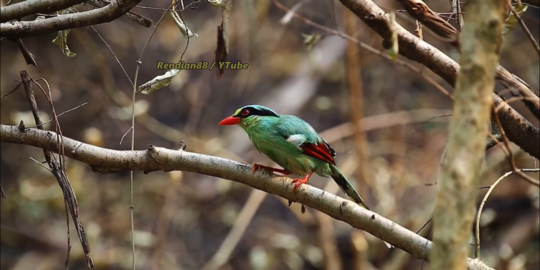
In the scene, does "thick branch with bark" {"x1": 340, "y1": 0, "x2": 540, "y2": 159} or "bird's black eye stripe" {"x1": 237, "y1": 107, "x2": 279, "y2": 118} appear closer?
"thick branch with bark" {"x1": 340, "y1": 0, "x2": 540, "y2": 159}

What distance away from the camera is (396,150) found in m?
8.53

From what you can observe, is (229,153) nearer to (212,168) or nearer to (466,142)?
(212,168)

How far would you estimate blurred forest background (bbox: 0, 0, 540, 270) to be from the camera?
7.22m

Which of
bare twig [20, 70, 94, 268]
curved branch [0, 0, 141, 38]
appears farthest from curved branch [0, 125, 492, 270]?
curved branch [0, 0, 141, 38]

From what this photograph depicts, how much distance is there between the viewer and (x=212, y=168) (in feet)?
9.32

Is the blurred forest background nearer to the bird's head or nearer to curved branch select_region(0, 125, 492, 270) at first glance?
the bird's head

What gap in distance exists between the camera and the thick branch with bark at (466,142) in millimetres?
1720

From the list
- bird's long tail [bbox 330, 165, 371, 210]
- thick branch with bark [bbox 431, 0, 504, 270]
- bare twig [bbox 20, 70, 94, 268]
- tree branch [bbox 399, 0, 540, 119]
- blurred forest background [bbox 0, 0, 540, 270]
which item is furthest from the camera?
blurred forest background [bbox 0, 0, 540, 270]

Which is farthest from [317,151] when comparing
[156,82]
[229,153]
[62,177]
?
[229,153]

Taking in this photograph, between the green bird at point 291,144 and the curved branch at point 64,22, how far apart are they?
1426mm

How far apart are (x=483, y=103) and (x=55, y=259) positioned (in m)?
6.64

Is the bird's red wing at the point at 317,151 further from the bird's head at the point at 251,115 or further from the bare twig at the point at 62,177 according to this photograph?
the bare twig at the point at 62,177

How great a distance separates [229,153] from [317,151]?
374cm

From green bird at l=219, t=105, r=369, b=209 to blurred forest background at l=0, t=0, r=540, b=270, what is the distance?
2765 millimetres
